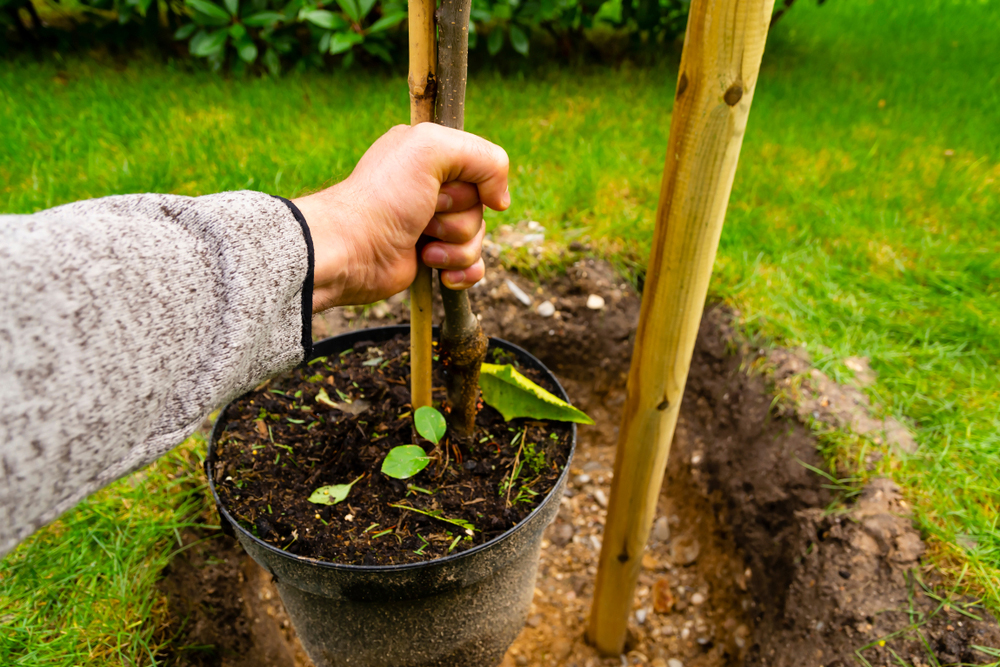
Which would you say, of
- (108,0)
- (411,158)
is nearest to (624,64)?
(108,0)

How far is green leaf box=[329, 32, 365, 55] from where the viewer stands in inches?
122

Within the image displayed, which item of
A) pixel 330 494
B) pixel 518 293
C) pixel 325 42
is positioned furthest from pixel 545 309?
pixel 325 42

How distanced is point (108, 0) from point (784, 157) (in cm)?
388

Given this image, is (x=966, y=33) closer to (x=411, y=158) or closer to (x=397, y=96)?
(x=397, y=96)

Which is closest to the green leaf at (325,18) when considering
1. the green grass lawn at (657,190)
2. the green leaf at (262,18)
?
the green leaf at (262,18)

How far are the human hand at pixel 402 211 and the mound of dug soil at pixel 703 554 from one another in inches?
42.8

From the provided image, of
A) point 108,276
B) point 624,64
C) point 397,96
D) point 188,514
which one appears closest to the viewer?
point 108,276

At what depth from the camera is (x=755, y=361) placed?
6.74 feet

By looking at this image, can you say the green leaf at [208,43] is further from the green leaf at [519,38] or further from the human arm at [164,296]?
the human arm at [164,296]

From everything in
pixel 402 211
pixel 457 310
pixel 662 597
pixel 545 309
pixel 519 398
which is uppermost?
pixel 402 211

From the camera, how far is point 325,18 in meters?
3.13

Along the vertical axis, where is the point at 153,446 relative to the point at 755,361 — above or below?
above

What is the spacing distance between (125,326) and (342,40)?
289 centimetres

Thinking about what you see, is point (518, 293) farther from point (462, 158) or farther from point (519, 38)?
point (519, 38)
